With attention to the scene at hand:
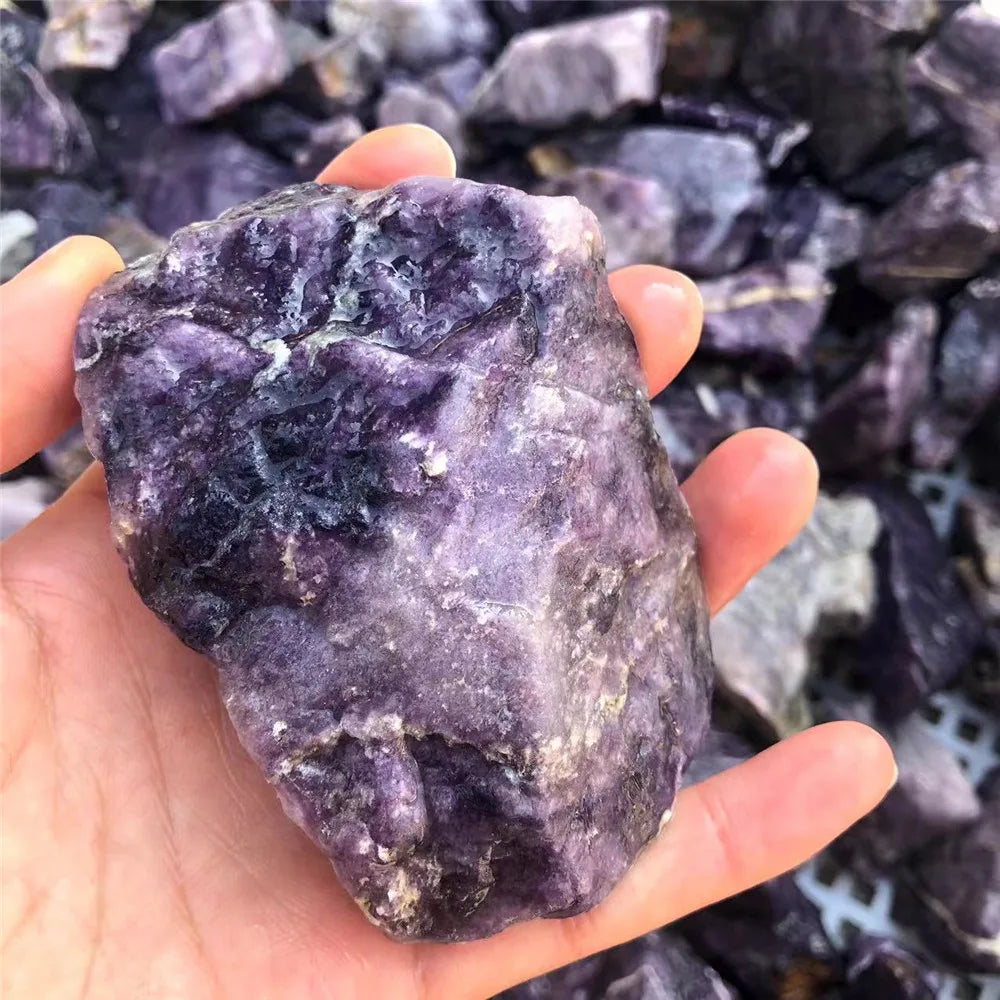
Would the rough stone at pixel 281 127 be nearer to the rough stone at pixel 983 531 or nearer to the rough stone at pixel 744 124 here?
the rough stone at pixel 744 124

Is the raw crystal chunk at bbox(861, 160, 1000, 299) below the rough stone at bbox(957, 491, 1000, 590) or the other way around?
the other way around

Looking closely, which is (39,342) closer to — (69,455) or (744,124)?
(69,455)

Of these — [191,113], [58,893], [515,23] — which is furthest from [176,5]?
[58,893]

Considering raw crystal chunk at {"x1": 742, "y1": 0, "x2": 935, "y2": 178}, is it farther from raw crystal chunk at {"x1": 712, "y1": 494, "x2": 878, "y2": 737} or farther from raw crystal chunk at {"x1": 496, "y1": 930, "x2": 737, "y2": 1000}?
raw crystal chunk at {"x1": 496, "y1": 930, "x2": 737, "y2": 1000}

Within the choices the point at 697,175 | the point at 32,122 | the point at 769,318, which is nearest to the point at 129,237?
the point at 32,122

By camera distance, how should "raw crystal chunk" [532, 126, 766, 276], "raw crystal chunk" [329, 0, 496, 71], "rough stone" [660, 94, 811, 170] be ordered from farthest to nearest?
"raw crystal chunk" [329, 0, 496, 71] → "rough stone" [660, 94, 811, 170] → "raw crystal chunk" [532, 126, 766, 276]

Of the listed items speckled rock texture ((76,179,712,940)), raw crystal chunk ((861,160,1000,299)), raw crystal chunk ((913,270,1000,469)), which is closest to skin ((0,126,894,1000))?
speckled rock texture ((76,179,712,940))
